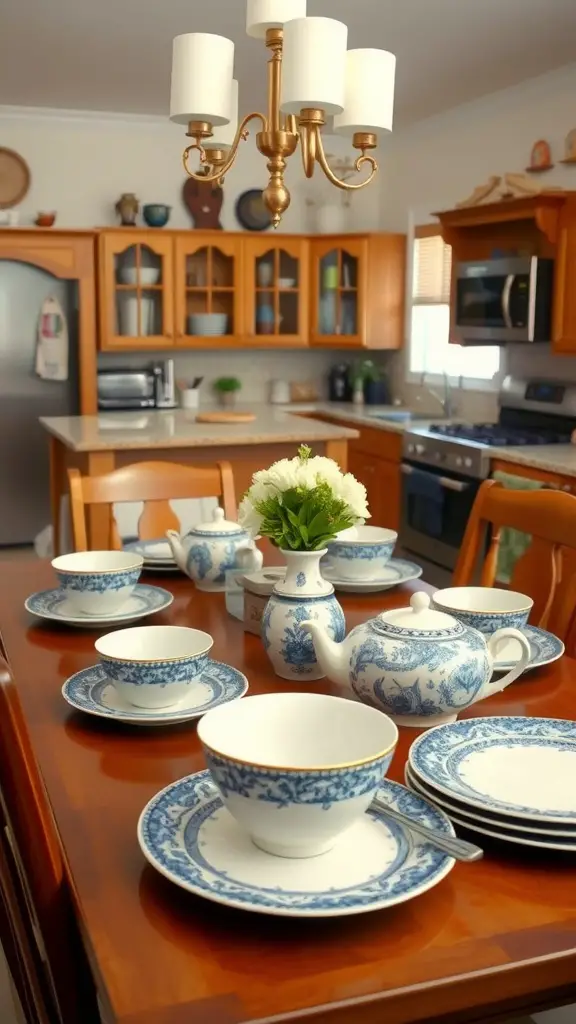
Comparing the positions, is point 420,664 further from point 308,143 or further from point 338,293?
point 338,293

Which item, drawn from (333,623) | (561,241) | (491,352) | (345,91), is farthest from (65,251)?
(333,623)

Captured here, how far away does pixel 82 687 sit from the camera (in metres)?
1.39

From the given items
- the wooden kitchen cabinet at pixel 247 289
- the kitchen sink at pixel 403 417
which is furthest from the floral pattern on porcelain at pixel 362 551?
the wooden kitchen cabinet at pixel 247 289

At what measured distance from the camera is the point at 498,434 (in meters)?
4.62

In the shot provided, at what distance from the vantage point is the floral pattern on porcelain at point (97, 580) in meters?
1.72

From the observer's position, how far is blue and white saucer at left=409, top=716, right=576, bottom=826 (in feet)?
3.31

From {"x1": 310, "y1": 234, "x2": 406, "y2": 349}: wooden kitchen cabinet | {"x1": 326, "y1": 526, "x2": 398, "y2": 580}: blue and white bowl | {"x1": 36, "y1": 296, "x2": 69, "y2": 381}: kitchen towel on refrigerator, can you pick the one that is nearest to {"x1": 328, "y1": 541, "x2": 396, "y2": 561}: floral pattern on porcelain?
{"x1": 326, "y1": 526, "x2": 398, "y2": 580}: blue and white bowl

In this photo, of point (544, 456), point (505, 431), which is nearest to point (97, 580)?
point (544, 456)

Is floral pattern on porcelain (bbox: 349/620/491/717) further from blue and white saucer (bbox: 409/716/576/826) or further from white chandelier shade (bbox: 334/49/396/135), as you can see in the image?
white chandelier shade (bbox: 334/49/396/135)

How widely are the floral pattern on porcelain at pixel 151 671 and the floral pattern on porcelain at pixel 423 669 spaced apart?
0.74ft

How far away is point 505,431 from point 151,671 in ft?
12.2

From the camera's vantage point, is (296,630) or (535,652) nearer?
(296,630)

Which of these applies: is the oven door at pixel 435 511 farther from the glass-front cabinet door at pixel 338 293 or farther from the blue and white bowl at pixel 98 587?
the blue and white bowl at pixel 98 587

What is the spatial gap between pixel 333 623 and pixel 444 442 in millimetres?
3111
